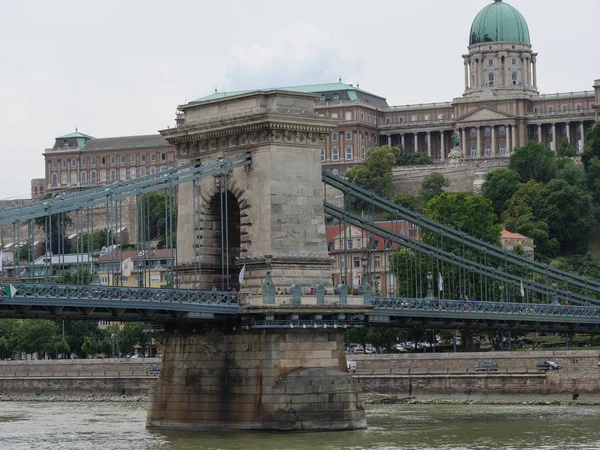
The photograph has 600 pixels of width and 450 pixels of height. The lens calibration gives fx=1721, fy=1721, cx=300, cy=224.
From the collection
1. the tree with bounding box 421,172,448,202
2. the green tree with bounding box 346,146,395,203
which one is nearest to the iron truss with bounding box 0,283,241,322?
the tree with bounding box 421,172,448,202

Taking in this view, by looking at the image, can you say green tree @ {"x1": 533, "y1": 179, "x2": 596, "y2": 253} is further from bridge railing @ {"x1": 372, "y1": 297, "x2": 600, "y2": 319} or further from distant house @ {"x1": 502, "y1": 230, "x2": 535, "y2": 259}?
bridge railing @ {"x1": 372, "y1": 297, "x2": 600, "y2": 319}

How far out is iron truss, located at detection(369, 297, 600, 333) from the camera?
62.0 metres

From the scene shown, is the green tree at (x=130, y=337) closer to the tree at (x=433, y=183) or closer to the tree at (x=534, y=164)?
the tree at (x=534, y=164)

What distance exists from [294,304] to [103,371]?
4569 cm

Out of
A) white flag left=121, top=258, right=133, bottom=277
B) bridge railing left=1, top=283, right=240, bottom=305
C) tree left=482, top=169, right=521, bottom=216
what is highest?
tree left=482, top=169, right=521, bottom=216

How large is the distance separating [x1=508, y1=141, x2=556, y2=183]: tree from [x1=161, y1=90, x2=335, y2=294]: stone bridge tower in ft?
359

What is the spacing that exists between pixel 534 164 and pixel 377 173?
19.2m

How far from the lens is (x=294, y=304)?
185 feet

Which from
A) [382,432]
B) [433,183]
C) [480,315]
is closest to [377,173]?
[433,183]

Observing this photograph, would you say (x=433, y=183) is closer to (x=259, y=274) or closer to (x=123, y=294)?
(x=259, y=274)

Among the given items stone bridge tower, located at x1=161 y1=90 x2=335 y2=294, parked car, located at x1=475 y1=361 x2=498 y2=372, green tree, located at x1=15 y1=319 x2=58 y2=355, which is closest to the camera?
stone bridge tower, located at x1=161 y1=90 x2=335 y2=294

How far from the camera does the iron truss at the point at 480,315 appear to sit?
61969mm

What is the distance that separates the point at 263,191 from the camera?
58031 millimetres

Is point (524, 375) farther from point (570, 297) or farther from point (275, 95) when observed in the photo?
point (275, 95)
